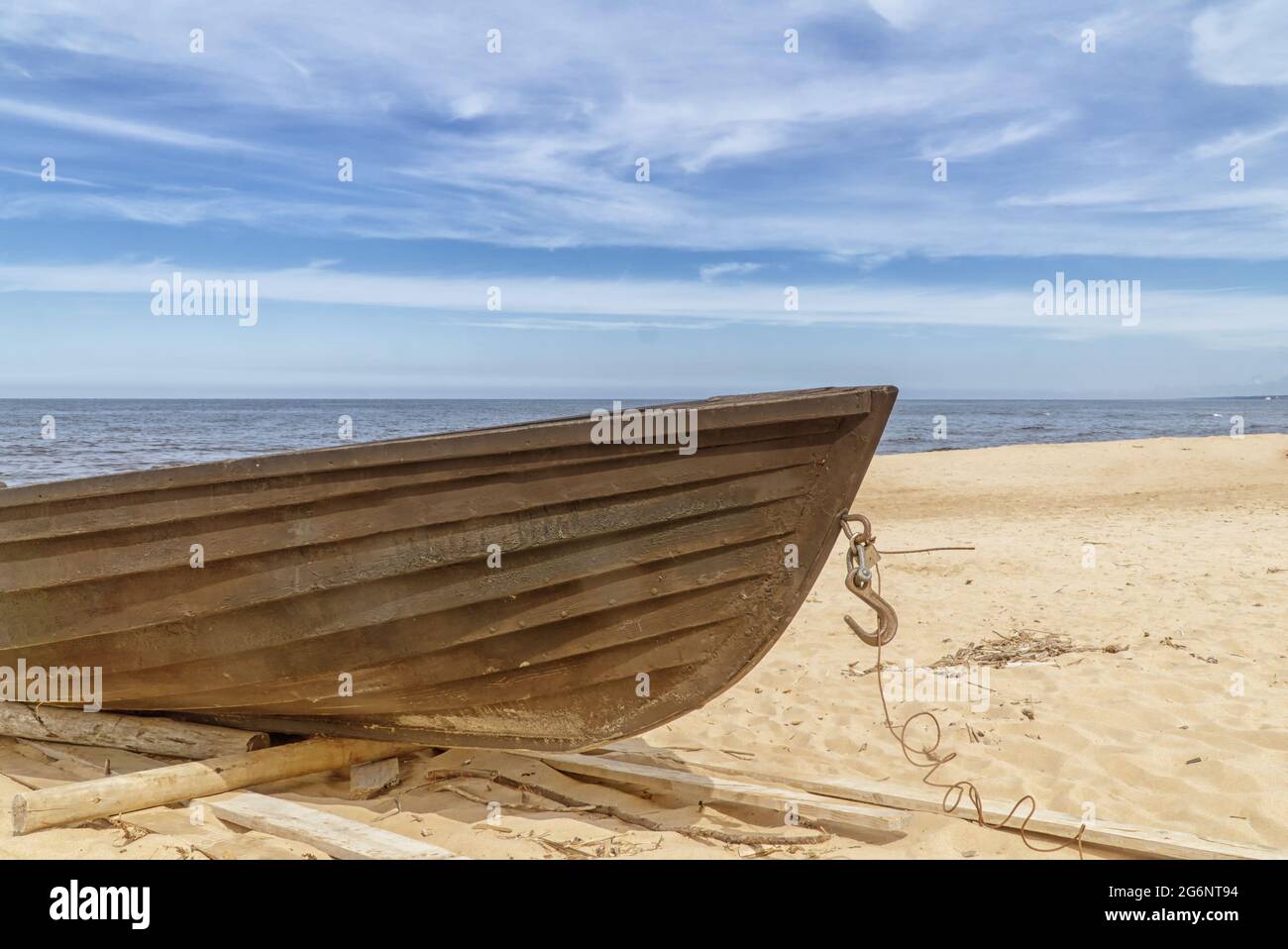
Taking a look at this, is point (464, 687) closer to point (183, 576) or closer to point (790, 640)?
point (183, 576)

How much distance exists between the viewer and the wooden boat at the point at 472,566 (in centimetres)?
308

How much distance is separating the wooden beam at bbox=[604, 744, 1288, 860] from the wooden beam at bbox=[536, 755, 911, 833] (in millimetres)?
99

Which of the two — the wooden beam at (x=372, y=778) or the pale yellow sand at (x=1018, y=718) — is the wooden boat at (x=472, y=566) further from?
the pale yellow sand at (x=1018, y=718)

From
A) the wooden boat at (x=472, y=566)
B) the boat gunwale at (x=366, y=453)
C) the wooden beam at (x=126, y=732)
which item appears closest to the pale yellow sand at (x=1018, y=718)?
the wooden beam at (x=126, y=732)

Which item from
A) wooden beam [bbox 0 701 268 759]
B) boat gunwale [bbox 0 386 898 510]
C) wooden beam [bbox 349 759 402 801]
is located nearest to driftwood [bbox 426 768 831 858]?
wooden beam [bbox 349 759 402 801]

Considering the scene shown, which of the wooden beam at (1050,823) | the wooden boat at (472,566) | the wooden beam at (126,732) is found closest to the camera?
the wooden beam at (1050,823)

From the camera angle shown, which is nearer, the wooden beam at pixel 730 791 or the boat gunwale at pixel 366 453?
the boat gunwale at pixel 366 453

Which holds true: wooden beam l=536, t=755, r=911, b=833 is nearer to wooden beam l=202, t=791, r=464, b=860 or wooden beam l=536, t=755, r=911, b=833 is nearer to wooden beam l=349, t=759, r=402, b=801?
wooden beam l=349, t=759, r=402, b=801

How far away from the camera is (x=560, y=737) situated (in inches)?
137

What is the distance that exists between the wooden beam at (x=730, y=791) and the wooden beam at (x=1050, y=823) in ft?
0.32

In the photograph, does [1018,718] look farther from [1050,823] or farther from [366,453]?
[366,453]

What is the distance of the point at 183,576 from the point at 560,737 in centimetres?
157
